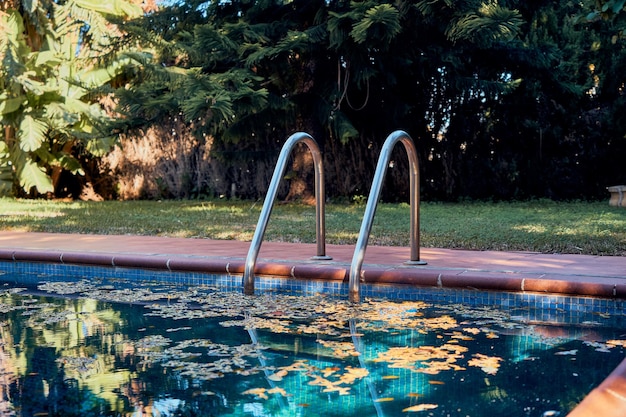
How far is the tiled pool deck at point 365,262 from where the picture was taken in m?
4.50

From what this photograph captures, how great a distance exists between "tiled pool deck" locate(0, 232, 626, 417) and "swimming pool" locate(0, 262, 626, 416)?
0.08m

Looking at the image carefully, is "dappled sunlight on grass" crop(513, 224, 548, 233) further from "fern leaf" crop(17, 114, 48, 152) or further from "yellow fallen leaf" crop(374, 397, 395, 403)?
"fern leaf" crop(17, 114, 48, 152)

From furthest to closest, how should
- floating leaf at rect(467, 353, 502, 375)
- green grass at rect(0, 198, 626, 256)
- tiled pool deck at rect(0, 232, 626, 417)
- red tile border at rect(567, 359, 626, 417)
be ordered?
green grass at rect(0, 198, 626, 256)
tiled pool deck at rect(0, 232, 626, 417)
floating leaf at rect(467, 353, 502, 375)
red tile border at rect(567, 359, 626, 417)

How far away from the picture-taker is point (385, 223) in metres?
8.98

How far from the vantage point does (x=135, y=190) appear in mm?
16109

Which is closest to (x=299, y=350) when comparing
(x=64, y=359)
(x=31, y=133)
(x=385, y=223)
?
(x=64, y=359)

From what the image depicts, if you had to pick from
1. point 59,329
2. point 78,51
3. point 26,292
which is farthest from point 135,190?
point 59,329

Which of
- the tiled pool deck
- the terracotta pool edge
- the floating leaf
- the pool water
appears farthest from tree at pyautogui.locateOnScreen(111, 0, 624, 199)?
the floating leaf

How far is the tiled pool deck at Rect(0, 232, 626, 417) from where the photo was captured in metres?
4.50

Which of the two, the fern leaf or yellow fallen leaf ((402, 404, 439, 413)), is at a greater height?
the fern leaf

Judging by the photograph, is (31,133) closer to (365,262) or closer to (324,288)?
(365,262)

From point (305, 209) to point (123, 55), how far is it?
380cm

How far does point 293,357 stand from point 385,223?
5637 mm

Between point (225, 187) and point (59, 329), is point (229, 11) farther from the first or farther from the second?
point (59, 329)
